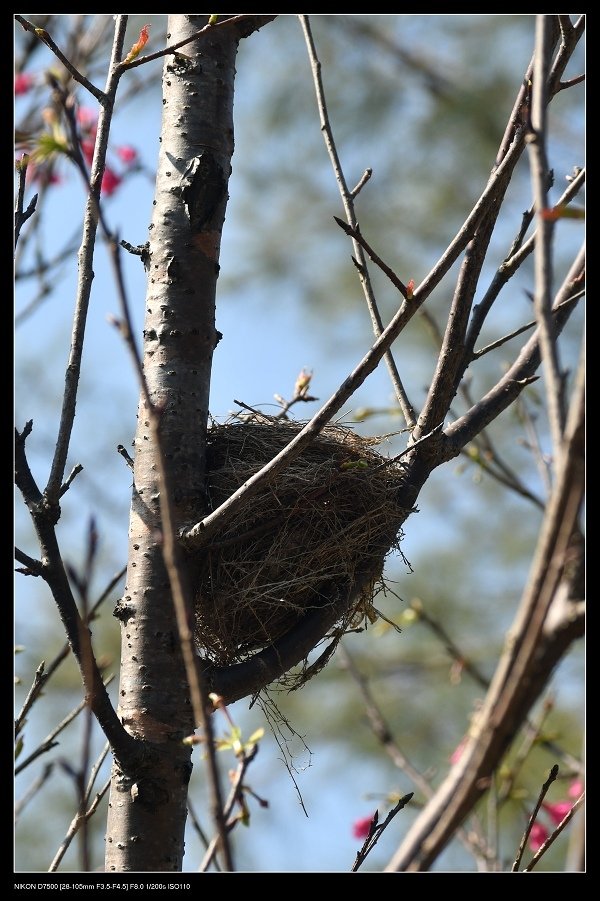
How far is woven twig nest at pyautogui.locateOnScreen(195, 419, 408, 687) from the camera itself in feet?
6.29

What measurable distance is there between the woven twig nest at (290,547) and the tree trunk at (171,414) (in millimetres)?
135

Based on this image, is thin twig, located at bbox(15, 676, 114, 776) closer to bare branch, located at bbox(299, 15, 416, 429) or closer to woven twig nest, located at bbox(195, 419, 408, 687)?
woven twig nest, located at bbox(195, 419, 408, 687)

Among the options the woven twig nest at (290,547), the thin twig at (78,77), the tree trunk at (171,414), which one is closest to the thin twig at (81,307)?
the thin twig at (78,77)

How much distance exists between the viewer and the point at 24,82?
327 cm

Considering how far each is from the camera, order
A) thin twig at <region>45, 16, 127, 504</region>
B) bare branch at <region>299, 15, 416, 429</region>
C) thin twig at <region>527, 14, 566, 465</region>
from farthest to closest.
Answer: bare branch at <region>299, 15, 416, 429</region> < thin twig at <region>45, 16, 127, 504</region> < thin twig at <region>527, 14, 566, 465</region>

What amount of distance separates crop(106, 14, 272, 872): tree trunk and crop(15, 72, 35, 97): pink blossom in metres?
1.33

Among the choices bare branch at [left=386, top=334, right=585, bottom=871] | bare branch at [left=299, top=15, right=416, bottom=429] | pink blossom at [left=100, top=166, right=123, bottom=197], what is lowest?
bare branch at [left=386, top=334, right=585, bottom=871]

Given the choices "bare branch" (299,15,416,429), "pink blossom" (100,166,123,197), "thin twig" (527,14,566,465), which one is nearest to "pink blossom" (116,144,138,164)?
"pink blossom" (100,166,123,197)

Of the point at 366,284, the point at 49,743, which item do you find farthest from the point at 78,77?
the point at 49,743

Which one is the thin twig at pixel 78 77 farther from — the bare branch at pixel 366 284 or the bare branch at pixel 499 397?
the bare branch at pixel 499 397

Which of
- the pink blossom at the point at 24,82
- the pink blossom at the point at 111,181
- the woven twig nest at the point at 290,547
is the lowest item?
the woven twig nest at the point at 290,547

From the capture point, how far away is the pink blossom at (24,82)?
3.21 meters

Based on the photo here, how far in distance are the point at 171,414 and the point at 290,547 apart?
1.19 ft
